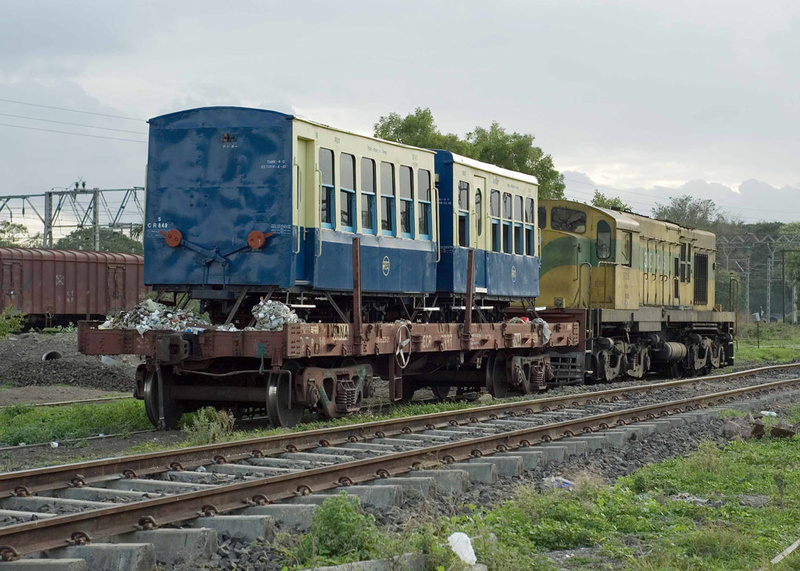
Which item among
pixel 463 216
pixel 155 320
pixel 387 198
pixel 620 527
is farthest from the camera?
pixel 463 216

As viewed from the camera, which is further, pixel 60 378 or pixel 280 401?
pixel 60 378

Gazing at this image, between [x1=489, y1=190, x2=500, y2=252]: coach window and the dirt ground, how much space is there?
8.31m

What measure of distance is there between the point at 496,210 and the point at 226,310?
630 centimetres

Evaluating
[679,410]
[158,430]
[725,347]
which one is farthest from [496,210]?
[725,347]

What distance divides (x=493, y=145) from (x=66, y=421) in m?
30.7

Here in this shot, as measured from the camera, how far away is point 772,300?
110 metres

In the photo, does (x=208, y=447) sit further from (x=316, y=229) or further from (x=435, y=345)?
(x=435, y=345)

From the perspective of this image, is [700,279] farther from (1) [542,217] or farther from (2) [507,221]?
(2) [507,221]

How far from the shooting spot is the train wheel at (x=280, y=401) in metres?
12.7

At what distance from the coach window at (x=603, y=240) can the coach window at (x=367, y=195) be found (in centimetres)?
933

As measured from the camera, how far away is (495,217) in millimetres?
18078

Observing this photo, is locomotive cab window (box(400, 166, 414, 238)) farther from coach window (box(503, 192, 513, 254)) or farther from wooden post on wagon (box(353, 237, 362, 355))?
coach window (box(503, 192, 513, 254))

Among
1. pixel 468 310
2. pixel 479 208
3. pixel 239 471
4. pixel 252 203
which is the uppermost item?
pixel 479 208

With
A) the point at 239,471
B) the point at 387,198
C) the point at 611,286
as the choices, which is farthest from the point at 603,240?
the point at 239,471
